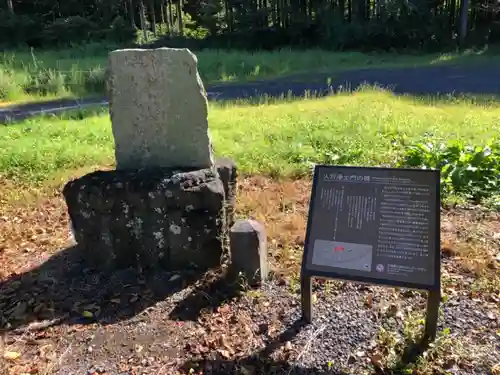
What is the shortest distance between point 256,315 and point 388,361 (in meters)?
0.92

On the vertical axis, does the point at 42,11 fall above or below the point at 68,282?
above

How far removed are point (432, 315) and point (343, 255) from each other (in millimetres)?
604

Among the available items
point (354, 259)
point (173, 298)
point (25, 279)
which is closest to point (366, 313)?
point (354, 259)

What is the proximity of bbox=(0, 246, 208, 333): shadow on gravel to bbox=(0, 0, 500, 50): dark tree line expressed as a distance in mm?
26078

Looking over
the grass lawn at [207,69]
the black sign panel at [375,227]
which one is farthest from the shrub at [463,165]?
the grass lawn at [207,69]

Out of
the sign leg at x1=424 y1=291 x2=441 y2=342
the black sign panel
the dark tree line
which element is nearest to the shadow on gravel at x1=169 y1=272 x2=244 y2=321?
the black sign panel

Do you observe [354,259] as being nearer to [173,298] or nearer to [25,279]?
[173,298]

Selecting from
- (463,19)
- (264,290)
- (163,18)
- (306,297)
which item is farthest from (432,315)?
(163,18)

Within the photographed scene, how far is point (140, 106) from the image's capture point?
400cm

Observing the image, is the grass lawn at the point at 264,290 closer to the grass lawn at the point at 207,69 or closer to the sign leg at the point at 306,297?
the sign leg at the point at 306,297

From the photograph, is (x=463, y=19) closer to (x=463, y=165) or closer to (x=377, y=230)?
(x=463, y=165)

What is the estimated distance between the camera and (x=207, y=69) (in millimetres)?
18406

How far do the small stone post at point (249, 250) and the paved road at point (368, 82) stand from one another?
8.49m

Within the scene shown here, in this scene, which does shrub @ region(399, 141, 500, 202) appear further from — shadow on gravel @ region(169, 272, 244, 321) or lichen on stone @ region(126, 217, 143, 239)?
lichen on stone @ region(126, 217, 143, 239)
